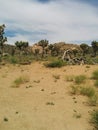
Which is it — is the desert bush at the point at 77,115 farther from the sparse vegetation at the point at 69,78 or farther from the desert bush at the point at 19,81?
the desert bush at the point at 19,81

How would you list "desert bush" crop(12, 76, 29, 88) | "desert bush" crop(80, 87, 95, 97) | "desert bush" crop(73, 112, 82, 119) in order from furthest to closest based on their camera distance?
"desert bush" crop(12, 76, 29, 88) < "desert bush" crop(80, 87, 95, 97) < "desert bush" crop(73, 112, 82, 119)

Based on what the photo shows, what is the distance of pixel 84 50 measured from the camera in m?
55.1

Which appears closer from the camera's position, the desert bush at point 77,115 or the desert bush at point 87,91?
the desert bush at point 77,115

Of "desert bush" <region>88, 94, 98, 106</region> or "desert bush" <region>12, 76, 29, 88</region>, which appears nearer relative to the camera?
"desert bush" <region>88, 94, 98, 106</region>

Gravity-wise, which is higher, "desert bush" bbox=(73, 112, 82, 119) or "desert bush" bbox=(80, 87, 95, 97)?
"desert bush" bbox=(80, 87, 95, 97)

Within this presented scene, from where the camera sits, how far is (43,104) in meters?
14.3

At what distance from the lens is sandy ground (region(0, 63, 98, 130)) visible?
11609 millimetres

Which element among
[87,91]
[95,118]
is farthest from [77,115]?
[87,91]

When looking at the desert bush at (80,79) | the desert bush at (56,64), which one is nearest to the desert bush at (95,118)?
the desert bush at (80,79)

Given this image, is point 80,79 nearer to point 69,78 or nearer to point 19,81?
point 69,78

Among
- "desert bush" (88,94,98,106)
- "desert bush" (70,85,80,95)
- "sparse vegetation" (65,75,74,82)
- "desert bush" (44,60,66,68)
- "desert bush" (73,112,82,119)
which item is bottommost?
"desert bush" (73,112,82,119)

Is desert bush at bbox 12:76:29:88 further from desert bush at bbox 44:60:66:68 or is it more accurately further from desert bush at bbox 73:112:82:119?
desert bush at bbox 73:112:82:119

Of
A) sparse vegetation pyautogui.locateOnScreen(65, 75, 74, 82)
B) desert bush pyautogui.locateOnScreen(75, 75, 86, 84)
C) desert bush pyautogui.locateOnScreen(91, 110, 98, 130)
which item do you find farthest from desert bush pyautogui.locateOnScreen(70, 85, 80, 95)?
desert bush pyautogui.locateOnScreen(91, 110, 98, 130)

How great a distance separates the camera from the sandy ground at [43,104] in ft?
38.1
